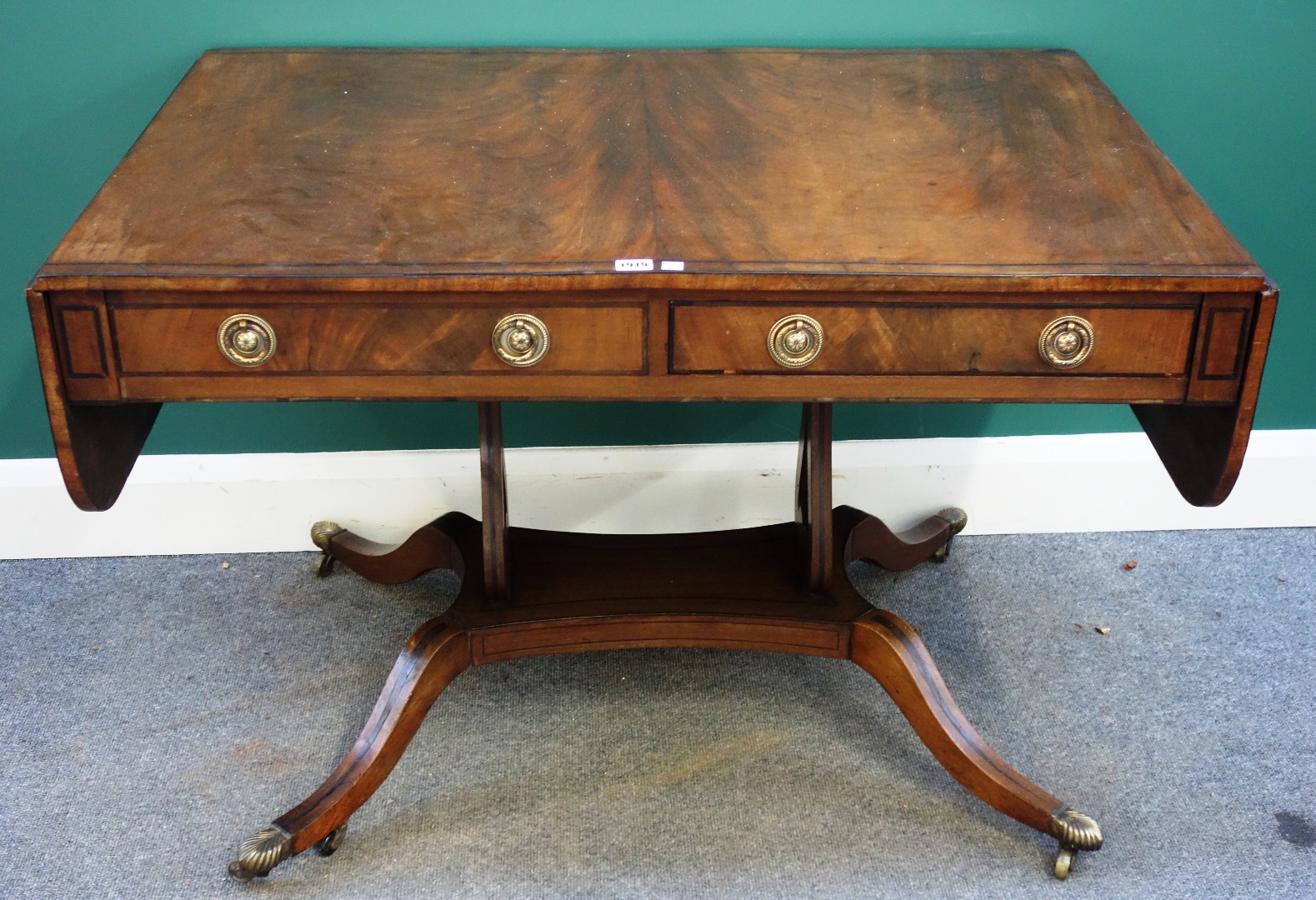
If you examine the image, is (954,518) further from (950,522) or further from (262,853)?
(262,853)

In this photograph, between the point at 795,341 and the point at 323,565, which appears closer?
the point at 795,341

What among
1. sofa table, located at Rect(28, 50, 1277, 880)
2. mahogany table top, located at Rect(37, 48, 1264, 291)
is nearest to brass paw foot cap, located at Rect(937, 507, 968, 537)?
sofa table, located at Rect(28, 50, 1277, 880)

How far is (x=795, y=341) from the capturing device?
1318 mm

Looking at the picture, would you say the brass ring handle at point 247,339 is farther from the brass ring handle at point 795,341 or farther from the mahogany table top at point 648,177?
the brass ring handle at point 795,341

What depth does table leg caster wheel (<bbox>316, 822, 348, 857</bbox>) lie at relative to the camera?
5.50 feet

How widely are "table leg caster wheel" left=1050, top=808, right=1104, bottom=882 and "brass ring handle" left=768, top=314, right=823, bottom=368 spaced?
749 millimetres

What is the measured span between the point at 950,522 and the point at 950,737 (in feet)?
1.80

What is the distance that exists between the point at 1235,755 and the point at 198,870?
4.77ft

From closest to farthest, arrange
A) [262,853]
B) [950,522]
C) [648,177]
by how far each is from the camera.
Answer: [648,177] → [262,853] → [950,522]

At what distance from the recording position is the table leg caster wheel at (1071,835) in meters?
1.64

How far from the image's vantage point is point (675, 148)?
1484 millimetres

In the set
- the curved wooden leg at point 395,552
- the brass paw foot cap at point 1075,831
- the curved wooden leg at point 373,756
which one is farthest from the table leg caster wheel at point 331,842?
the brass paw foot cap at point 1075,831

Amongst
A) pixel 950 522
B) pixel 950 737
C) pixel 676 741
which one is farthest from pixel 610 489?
pixel 950 737

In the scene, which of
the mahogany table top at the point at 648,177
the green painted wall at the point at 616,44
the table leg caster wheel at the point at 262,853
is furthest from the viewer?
the green painted wall at the point at 616,44
